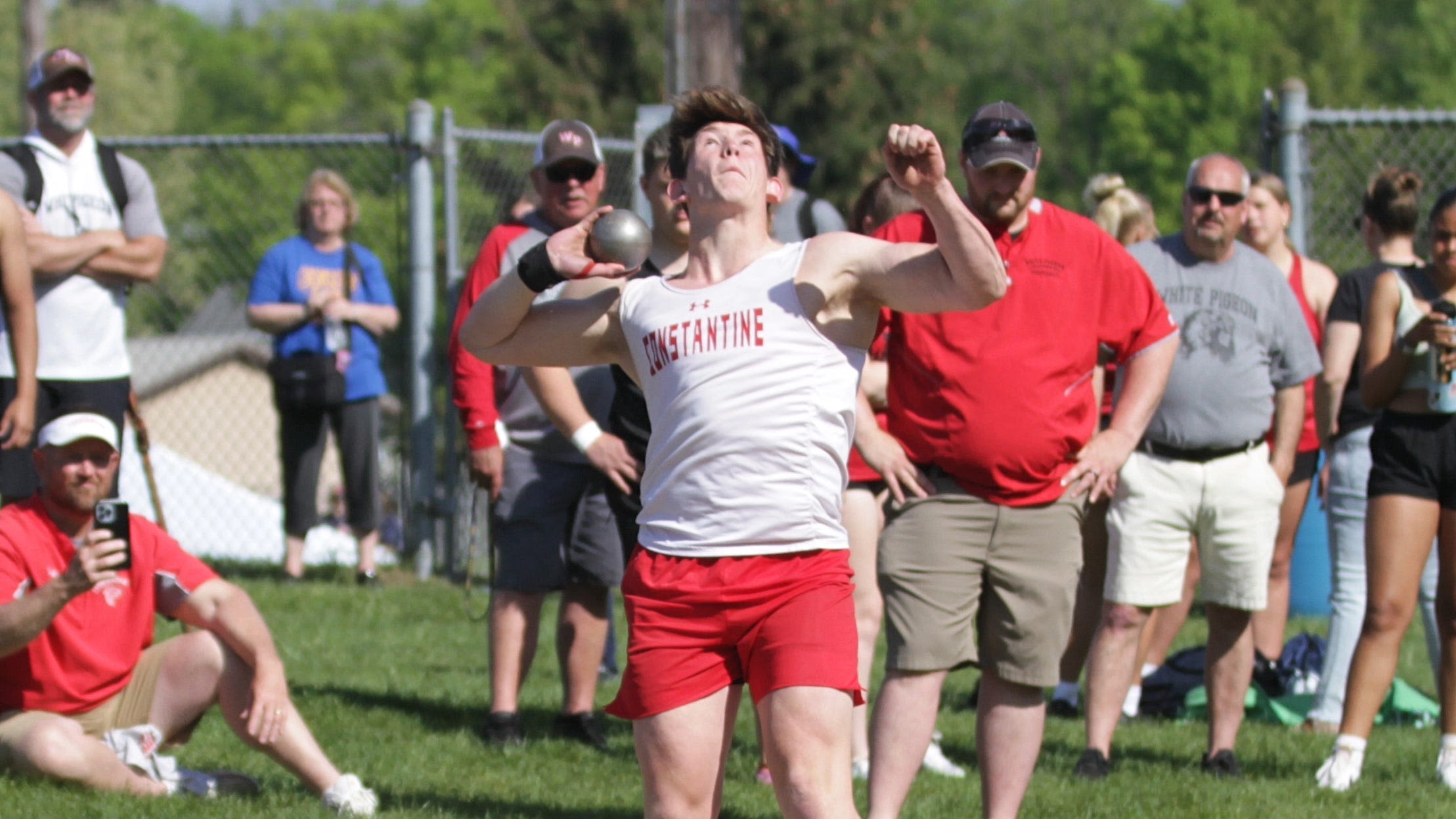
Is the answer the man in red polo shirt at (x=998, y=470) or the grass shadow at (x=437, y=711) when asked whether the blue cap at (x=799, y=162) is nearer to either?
the man in red polo shirt at (x=998, y=470)

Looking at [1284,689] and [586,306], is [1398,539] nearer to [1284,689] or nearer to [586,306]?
[1284,689]

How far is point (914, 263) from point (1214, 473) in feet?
9.41

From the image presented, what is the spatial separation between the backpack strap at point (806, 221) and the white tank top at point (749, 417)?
257cm

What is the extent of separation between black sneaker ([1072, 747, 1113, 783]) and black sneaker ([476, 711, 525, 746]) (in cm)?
200

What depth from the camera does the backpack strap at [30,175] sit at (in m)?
6.45

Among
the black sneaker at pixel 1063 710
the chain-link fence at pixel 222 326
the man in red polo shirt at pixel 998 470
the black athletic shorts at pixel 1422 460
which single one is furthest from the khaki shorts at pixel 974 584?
the chain-link fence at pixel 222 326

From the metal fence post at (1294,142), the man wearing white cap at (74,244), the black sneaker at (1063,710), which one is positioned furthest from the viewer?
the metal fence post at (1294,142)

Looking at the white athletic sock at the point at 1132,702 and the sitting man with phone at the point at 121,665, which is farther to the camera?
the white athletic sock at the point at 1132,702

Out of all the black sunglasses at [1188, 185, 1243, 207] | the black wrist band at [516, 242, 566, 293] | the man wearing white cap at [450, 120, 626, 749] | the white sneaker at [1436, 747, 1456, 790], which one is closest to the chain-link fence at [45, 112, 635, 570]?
the man wearing white cap at [450, 120, 626, 749]

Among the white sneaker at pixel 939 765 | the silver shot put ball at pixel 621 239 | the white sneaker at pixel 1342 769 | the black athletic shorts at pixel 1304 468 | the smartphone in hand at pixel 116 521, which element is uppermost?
the silver shot put ball at pixel 621 239

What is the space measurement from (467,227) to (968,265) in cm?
970

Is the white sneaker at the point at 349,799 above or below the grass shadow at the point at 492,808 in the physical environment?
above

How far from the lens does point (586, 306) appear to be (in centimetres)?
414

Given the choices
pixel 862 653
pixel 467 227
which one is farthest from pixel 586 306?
pixel 467 227
